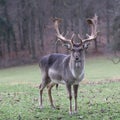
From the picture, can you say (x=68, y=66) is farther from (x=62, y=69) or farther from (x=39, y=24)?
(x=39, y=24)

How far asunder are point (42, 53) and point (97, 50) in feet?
23.6

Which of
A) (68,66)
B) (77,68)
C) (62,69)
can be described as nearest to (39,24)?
(62,69)

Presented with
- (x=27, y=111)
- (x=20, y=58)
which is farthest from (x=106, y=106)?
(x=20, y=58)

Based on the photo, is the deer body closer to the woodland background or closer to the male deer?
the male deer

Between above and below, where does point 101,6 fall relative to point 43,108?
above

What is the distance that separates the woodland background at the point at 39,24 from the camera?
50938mm

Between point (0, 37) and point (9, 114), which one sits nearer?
point (9, 114)

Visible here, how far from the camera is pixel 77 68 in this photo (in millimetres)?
10773

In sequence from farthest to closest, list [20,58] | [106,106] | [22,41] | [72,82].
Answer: [22,41] < [20,58] < [106,106] < [72,82]

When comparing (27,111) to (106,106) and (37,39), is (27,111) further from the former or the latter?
(37,39)

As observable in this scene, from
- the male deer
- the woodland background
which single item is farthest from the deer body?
the woodland background

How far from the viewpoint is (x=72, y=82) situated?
11.0 m

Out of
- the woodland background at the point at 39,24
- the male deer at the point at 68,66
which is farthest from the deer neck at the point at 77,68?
the woodland background at the point at 39,24

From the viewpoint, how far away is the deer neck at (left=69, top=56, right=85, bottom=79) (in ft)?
35.1
